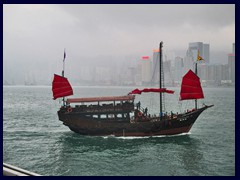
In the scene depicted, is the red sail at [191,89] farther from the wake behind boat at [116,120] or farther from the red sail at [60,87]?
the red sail at [60,87]

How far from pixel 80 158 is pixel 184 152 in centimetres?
822

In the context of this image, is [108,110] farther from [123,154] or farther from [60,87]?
[123,154]

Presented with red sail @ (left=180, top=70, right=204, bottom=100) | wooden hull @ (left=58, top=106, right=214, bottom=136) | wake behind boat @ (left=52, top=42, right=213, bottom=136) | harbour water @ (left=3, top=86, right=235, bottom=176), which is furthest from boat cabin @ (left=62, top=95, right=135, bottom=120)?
red sail @ (left=180, top=70, right=204, bottom=100)

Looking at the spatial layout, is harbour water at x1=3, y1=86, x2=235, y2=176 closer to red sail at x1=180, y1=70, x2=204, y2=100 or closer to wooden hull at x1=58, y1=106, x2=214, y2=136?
wooden hull at x1=58, y1=106, x2=214, y2=136

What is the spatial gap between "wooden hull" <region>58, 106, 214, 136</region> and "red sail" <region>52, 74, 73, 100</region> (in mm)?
2235

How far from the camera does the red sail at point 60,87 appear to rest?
86.5 ft

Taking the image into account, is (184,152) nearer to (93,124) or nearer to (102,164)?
(102,164)

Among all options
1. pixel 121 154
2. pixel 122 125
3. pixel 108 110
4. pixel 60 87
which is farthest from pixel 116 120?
pixel 60 87

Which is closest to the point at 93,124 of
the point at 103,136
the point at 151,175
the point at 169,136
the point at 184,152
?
the point at 103,136

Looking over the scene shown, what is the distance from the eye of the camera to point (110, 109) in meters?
24.8

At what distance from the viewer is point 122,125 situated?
2481 centimetres

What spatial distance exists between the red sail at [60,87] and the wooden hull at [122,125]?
88.0 inches

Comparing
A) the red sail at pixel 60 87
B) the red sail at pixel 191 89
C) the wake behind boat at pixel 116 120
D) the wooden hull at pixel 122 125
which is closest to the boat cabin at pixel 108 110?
the wake behind boat at pixel 116 120

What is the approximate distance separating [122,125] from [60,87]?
7698 mm
